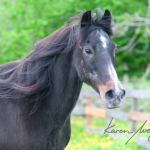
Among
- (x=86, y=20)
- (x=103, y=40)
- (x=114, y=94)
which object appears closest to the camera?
(x=114, y=94)

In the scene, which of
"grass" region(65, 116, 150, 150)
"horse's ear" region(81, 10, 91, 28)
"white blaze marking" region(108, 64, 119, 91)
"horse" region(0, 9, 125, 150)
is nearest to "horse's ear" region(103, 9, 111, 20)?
"horse" region(0, 9, 125, 150)

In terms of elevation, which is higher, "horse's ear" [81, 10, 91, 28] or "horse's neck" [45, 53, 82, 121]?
"horse's ear" [81, 10, 91, 28]

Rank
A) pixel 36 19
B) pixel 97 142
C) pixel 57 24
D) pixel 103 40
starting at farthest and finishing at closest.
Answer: pixel 57 24 → pixel 36 19 → pixel 97 142 → pixel 103 40

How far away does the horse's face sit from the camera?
2346 mm

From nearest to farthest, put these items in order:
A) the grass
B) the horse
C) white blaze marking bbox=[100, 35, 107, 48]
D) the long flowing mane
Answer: white blaze marking bbox=[100, 35, 107, 48], the horse, the long flowing mane, the grass

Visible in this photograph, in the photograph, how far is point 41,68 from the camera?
2.87m

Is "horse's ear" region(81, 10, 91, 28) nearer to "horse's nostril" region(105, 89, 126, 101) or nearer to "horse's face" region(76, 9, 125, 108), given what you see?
"horse's face" region(76, 9, 125, 108)

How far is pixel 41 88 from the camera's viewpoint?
2826mm

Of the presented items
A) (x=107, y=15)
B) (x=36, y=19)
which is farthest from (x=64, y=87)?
(x=36, y=19)

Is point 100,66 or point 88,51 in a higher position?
point 88,51

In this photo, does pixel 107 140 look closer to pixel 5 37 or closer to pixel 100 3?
pixel 5 37

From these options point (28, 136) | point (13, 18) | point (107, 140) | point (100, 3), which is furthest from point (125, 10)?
point (28, 136)

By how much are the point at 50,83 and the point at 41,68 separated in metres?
0.22

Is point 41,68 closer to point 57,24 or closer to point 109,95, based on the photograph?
point 109,95
